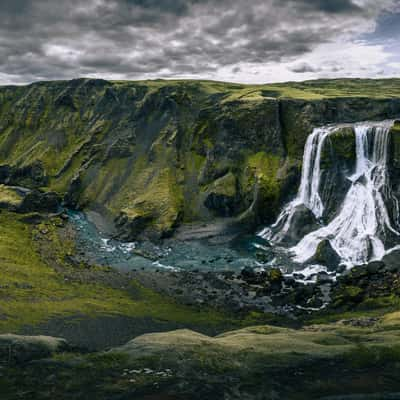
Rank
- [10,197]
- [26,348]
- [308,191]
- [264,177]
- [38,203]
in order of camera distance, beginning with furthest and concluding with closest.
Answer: [10,197] < [38,203] < [264,177] < [308,191] < [26,348]

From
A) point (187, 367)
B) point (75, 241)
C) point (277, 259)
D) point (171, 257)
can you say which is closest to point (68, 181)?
point (75, 241)

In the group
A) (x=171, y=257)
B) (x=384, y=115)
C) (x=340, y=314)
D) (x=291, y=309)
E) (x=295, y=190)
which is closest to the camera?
(x=340, y=314)

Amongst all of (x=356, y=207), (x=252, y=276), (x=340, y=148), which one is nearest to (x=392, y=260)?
(x=356, y=207)

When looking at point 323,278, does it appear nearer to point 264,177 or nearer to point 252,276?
point 252,276

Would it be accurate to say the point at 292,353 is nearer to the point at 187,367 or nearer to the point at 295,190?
the point at 187,367

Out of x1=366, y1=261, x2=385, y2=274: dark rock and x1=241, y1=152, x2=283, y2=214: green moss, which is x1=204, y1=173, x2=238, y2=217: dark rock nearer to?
x1=241, y1=152, x2=283, y2=214: green moss

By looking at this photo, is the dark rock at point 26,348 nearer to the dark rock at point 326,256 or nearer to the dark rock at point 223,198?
the dark rock at point 326,256
